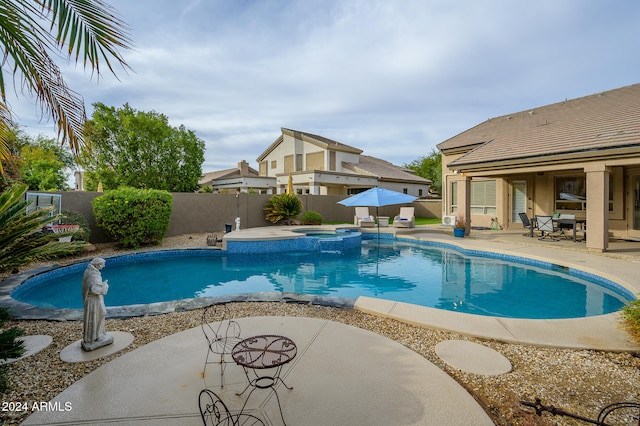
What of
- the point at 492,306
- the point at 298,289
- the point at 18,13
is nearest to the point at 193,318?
the point at 298,289

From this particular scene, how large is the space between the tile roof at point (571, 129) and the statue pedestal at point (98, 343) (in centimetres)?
1275

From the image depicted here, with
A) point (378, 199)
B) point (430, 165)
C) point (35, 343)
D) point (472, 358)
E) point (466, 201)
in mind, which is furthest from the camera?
point (430, 165)

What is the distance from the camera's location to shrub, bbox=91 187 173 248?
453 inches

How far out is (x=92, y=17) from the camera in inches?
113

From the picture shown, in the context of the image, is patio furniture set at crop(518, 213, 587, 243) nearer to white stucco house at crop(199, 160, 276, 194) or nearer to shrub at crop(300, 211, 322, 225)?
shrub at crop(300, 211, 322, 225)

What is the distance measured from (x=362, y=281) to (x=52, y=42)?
782 centimetres

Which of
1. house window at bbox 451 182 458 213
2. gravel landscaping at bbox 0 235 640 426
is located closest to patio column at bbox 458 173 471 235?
house window at bbox 451 182 458 213

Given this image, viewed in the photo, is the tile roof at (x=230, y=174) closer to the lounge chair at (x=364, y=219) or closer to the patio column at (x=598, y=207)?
the lounge chair at (x=364, y=219)

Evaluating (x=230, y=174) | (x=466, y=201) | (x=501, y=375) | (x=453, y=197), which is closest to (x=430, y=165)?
(x=230, y=174)

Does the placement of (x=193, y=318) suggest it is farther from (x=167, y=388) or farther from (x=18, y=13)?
(x=18, y=13)

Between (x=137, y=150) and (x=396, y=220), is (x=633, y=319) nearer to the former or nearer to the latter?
(x=396, y=220)

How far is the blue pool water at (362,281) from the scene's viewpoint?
682cm

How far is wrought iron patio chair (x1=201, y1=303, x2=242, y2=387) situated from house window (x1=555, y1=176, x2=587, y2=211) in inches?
614

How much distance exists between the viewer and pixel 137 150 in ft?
76.4
